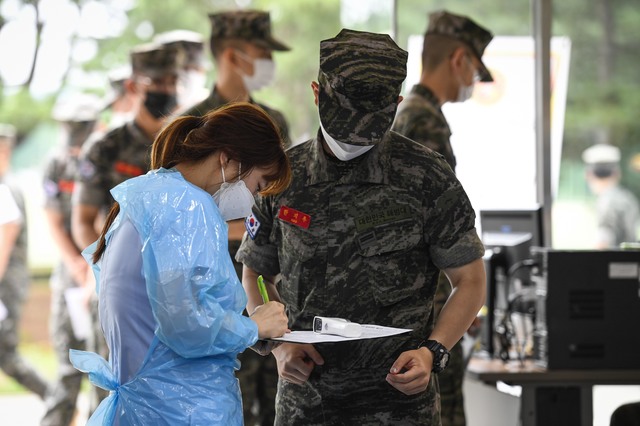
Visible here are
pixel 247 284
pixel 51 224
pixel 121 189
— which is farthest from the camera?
pixel 51 224

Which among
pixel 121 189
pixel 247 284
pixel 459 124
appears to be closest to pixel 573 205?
pixel 459 124

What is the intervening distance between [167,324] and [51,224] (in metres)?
3.85

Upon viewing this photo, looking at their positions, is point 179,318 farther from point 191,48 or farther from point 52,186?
point 52,186

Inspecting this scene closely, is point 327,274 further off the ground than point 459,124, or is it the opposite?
point 459,124

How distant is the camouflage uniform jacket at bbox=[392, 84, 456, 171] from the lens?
3158 millimetres

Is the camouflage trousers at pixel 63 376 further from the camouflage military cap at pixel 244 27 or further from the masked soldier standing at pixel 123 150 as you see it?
the camouflage military cap at pixel 244 27

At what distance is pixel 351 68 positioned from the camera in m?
2.11

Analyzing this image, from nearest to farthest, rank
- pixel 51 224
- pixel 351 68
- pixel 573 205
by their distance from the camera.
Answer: pixel 351 68 → pixel 51 224 → pixel 573 205

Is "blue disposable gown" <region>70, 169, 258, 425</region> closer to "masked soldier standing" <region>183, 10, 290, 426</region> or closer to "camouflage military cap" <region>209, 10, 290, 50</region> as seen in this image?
"masked soldier standing" <region>183, 10, 290, 426</region>

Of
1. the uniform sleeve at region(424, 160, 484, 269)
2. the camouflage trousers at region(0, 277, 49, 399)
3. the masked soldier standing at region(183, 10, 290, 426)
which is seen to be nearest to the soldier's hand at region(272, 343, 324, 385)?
the uniform sleeve at region(424, 160, 484, 269)

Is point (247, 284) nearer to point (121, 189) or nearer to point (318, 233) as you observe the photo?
point (318, 233)

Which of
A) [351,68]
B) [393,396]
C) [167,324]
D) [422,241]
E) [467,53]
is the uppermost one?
[467,53]

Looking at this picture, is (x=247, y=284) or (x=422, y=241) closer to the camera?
(x=422, y=241)

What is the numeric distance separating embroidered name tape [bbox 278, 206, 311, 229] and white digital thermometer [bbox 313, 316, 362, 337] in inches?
9.4
